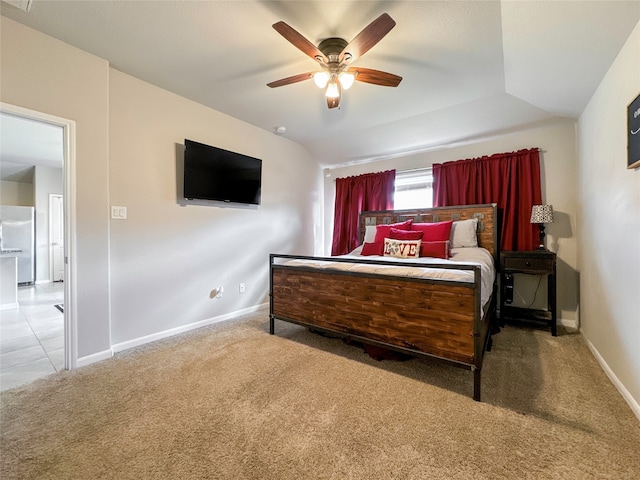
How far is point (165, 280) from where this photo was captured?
2898 millimetres

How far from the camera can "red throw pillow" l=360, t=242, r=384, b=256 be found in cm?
358

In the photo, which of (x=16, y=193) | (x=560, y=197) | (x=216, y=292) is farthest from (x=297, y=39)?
(x=16, y=193)

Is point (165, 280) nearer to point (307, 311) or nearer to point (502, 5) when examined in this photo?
point (307, 311)

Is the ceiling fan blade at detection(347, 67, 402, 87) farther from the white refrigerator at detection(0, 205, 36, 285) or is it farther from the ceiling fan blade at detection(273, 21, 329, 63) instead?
the white refrigerator at detection(0, 205, 36, 285)

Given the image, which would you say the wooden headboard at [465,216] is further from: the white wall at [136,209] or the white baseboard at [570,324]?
the white wall at [136,209]

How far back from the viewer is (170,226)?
2.95 m

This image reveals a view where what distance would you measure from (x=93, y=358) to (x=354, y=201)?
3.94 meters

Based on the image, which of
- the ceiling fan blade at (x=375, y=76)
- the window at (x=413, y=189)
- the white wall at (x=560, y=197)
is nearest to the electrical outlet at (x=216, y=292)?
the ceiling fan blade at (x=375, y=76)

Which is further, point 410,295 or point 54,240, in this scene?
point 54,240

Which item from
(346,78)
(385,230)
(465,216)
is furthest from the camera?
(385,230)

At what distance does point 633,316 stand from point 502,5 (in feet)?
6.94

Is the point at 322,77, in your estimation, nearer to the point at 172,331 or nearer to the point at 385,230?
the point at 385,230

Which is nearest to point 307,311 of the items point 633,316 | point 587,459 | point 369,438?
point 369,438

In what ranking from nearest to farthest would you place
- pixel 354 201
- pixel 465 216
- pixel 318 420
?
pixel 318 420 < pixel 465 216 < pixel 354 201
